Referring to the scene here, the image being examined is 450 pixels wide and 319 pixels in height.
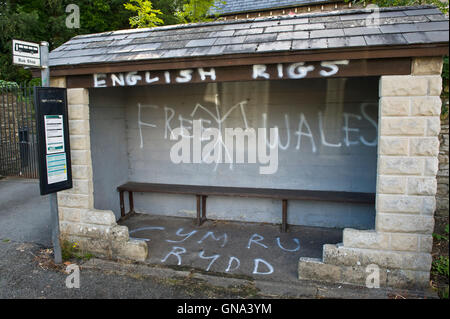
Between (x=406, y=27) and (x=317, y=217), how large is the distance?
124 inches

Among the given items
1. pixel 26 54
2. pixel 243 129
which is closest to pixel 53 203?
pixel 26 54

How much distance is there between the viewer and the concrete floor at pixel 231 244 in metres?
4.34

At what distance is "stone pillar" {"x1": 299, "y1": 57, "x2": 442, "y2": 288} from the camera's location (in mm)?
3410

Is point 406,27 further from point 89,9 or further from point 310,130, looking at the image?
point 89,9

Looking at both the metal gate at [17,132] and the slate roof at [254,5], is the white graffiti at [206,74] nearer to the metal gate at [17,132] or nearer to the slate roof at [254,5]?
the metal gate at [17,132]

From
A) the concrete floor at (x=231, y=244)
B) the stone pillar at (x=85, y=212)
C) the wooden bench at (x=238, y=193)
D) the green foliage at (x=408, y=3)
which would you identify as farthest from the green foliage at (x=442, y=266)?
the green foliage at (x=408, y=3)

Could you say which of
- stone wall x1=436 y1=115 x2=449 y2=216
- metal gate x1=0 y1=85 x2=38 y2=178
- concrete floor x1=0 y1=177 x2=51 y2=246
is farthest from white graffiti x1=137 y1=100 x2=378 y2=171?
metal gate x1=0 y1=85 x2=38 y2=178

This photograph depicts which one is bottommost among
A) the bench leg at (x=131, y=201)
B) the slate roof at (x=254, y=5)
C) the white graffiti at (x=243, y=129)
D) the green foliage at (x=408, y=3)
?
the bench leg at (x=131, y=201)

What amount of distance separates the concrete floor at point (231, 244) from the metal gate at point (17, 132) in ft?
14.1

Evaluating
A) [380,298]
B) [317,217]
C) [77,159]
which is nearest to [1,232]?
[77,159]

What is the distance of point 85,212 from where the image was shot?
4551 mm

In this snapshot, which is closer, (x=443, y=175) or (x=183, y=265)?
(x=183, y=265)

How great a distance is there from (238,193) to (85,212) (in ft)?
7.72

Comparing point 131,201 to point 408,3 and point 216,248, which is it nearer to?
point 216,248
